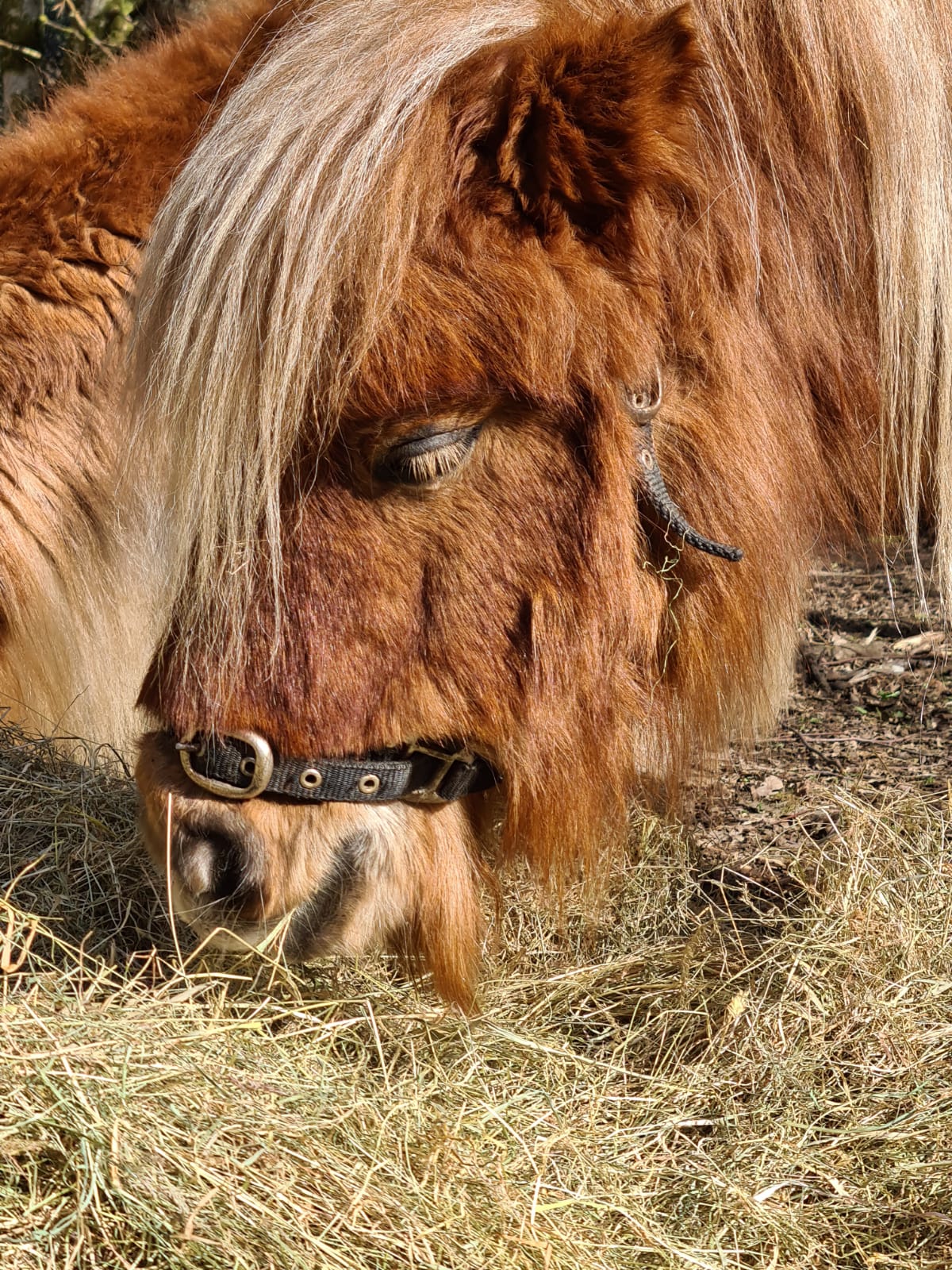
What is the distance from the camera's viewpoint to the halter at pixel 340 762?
1.74 metres

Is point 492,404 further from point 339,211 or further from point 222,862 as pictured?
point 222,862

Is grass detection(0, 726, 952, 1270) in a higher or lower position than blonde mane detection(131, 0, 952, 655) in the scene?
lower

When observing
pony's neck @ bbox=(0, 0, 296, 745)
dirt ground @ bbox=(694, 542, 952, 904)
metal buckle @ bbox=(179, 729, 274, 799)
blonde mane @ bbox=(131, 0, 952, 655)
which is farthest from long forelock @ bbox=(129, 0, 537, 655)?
dirt ground @ bbox=(694, 542, 952, 904)

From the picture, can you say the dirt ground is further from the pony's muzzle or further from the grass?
the pony's muzzle

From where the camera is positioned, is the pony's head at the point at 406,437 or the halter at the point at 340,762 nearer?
the pony's head at the point at 406,437

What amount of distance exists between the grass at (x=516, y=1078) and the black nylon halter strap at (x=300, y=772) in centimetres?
35

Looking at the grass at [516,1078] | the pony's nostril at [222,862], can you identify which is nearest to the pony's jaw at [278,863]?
the pony's nostril at [222,862]

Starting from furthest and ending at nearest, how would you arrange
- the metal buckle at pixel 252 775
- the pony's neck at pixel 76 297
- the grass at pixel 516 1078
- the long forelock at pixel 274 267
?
the pony's neck at pixel 76 297, the metal buckle at pixel 252 775, the long forelock at pixel 274 267, the grass at pixel 516 1078

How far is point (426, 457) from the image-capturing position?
5.47ft

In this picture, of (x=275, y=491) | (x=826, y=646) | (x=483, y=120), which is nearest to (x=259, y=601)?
(x=275, y=491)

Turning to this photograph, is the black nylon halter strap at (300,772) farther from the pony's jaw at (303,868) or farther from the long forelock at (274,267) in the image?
the long forelock at (274,267)

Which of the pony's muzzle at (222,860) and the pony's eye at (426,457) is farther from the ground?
the pony's eye at (426,457)

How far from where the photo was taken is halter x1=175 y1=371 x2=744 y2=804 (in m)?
1.74

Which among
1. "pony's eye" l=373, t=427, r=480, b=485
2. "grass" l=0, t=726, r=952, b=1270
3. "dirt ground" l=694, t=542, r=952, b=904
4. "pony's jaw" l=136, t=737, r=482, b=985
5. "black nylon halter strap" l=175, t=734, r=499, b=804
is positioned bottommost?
"dirt ground" l=694, t=542, r=952, b=904
